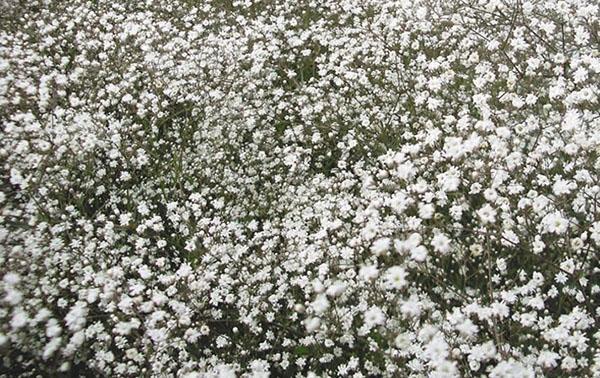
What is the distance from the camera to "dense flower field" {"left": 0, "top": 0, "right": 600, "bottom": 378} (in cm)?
383

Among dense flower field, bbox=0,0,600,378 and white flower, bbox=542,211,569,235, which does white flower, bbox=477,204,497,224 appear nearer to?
dense flower field, bbox=0,0,600,378

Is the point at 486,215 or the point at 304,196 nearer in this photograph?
the point at 486,215

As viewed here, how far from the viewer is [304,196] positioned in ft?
17.9

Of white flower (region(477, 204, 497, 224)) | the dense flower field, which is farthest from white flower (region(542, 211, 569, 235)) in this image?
white flower (region(477, 204, 497, 224))

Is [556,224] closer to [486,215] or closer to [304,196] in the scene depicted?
[486,215]

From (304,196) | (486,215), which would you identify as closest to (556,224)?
(486,215)

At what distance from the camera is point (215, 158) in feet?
19.7

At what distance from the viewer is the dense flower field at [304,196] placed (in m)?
3.83

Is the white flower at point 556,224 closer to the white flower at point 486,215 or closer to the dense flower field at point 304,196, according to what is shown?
the dense flower field at point 304,196

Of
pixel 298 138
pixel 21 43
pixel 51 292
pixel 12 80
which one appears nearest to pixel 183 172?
pixel 298 138

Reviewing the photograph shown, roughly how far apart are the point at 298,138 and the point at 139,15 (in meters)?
3.85

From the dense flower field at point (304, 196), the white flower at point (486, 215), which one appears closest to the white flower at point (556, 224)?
the dense flower field at point (304, 196)

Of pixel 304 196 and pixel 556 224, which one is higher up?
pixel 556 224

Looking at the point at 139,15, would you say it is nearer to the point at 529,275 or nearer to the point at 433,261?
the point at 433,261
